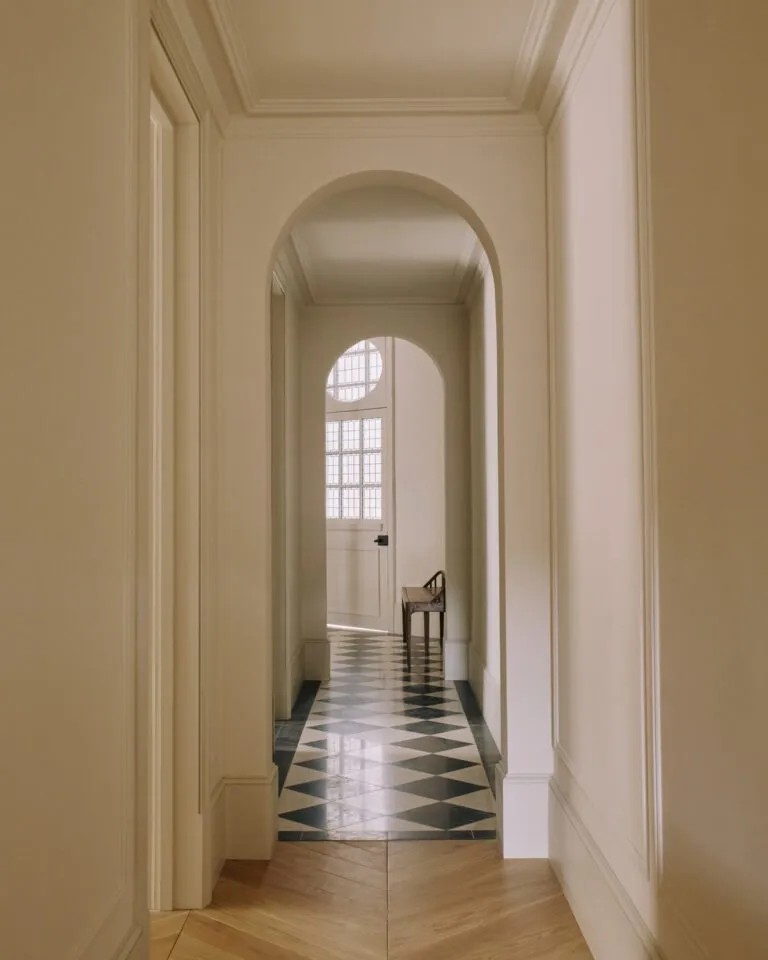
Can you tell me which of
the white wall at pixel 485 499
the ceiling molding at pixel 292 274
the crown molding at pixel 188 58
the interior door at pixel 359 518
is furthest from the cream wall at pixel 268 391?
the interior door at pixel 359 518

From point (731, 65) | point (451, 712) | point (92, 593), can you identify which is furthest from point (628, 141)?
point (451, 712)

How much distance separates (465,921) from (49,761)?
2.05m

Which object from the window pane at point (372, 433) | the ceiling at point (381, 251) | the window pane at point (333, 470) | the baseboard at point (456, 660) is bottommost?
the baseboard at point (456, 660)

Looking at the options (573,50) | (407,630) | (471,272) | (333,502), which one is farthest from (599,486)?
(333,502)

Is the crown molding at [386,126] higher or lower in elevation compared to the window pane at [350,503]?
higher

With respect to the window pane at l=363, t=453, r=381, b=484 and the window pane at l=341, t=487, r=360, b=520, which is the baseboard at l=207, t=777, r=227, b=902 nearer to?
the window pane at l=363, t=453, r=381, b=484

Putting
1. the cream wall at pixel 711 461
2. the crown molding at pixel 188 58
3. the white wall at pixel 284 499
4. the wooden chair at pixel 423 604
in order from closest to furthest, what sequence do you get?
1. the cream wall at pixel 711 461
2. the crown molding at pixel 188 58
3. the white wall at pixel 284 499
4. the wooden chair at pixel 423 604

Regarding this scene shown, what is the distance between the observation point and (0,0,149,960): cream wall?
176 cm

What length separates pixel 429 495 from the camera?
10.9 meters

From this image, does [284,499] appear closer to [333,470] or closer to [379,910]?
[379,910]

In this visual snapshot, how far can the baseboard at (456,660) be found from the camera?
26.5 ft

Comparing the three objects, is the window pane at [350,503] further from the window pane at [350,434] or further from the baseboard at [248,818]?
the baseboard at [248,818]

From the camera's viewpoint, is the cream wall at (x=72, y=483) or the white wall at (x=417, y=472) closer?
the cream wall at (x=72, y=483)

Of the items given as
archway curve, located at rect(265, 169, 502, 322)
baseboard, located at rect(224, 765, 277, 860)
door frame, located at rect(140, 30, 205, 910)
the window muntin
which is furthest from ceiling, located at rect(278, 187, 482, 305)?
the window muntin
